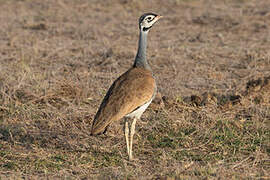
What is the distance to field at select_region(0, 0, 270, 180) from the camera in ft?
14.9

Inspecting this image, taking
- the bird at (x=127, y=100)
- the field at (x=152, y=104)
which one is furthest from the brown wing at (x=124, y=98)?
the field at (x=152, y=104)

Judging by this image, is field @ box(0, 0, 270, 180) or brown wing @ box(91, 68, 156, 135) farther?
field @ box(0, 0, 270, 180)

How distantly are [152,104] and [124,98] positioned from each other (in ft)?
5.32

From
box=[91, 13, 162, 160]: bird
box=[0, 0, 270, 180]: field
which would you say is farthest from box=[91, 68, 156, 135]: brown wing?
box=[0, 0, 270, 180]: field

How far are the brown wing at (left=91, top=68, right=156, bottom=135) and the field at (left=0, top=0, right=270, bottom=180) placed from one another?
43cm

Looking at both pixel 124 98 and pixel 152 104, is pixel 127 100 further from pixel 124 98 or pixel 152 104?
pixel 152 104

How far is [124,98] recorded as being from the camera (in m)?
4.46

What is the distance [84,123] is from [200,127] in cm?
125

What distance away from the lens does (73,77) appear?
7.34m

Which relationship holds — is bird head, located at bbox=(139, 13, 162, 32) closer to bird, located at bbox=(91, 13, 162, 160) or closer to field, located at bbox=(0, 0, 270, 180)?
bird, located at bbox=(91, 13, 162, 160)

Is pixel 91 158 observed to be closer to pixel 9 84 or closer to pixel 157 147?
pixel 157 147

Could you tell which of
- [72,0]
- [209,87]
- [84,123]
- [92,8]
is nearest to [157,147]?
[84,123]

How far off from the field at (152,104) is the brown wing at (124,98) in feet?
1.41

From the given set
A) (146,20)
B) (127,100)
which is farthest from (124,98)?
(146,20)
